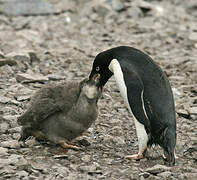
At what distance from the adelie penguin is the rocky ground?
0.20m

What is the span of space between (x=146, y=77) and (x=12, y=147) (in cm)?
147

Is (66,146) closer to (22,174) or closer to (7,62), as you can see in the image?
(22,174)

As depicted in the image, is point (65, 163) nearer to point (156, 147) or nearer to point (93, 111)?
point (93, 111)

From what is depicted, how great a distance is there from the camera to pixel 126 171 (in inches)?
190

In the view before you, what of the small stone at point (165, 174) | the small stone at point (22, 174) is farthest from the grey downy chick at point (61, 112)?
the small stone at point (165, 174)

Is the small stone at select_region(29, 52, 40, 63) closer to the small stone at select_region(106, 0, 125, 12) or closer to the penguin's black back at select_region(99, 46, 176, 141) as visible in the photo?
the penguin's black back at select_region(99, 46, 176, 141)

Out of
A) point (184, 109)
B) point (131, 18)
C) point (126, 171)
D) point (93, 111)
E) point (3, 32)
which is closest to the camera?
point (126, 171)

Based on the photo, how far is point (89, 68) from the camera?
8125 mm

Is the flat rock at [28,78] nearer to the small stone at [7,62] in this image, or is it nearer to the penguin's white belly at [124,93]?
the small stone at [7,62]

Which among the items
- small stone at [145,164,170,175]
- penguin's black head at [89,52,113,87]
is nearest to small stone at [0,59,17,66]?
penguin's black head at [89,52,113,87]

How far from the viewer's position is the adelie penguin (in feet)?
16.5

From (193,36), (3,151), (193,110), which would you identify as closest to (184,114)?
(193,110)

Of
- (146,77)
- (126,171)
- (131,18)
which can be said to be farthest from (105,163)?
(131,18)

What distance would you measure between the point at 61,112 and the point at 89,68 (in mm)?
3019
